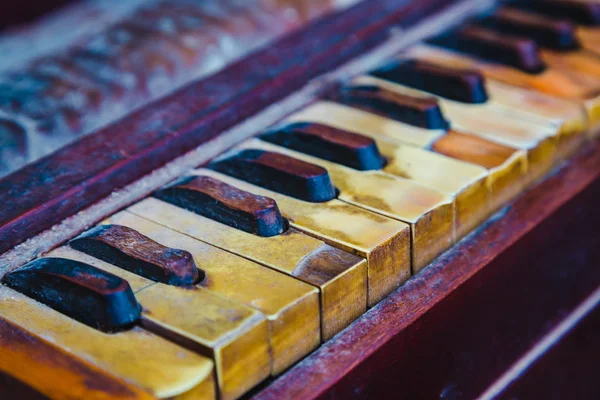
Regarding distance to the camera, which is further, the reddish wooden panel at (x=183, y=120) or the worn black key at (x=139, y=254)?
the reddish wooden panel at (x=183, y=120)

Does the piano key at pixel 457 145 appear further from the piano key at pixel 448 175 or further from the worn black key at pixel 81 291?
the worn black key at pixel 81 291

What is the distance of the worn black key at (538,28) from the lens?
5.83ft

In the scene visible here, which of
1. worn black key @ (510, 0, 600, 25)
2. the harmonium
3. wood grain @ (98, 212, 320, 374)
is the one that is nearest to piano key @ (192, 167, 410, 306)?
the harmonium

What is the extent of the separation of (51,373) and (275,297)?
0.87ft

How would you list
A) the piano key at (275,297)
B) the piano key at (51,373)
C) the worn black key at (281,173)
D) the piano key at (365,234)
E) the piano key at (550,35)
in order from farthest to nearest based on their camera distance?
1. the piano key at (550,35)
2. the worn black key at (281,173)
3. the piano key at (365,234)
4. the piano key at (275,297)
5. the piano key at (51,373)

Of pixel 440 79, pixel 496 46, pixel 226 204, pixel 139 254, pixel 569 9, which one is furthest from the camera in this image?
pixel 569 9

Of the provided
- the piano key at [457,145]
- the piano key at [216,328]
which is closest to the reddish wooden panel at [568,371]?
the piano key at [457,145]

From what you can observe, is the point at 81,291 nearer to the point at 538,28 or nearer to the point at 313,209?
the point at 313,209

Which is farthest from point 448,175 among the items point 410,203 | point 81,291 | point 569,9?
point 569,9

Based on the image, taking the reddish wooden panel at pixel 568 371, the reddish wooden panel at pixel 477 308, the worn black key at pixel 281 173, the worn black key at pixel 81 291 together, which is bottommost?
the reddish wooden panel at pixel 568 371

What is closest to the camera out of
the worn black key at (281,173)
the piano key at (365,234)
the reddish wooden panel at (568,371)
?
the piano key at (365,234)

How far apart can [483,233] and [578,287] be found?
1.07ft

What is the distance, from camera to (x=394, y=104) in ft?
4.95

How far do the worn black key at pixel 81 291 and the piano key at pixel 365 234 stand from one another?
0.28m
